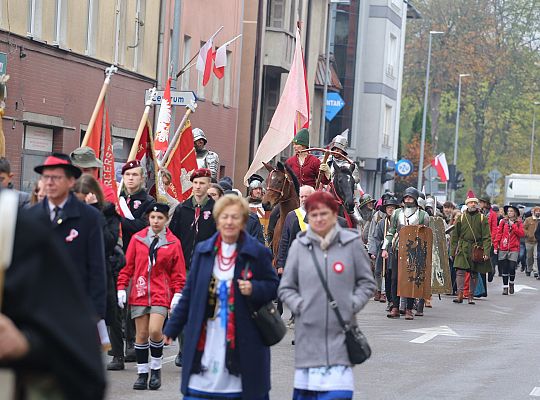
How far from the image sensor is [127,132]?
3041 cm

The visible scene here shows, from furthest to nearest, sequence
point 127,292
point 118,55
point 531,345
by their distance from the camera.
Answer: point 118,55 < point 531,345 < point 127,292

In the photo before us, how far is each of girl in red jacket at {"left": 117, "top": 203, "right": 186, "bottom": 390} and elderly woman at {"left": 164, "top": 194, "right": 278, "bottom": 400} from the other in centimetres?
358

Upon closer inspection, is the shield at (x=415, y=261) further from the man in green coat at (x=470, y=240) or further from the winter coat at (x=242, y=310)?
the winter coat at (x=242, y=310)

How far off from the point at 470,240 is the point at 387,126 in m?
42.8

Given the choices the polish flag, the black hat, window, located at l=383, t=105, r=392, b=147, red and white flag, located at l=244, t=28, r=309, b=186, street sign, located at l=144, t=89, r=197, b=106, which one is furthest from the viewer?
window, located at l=383, t=105, r=392, b=147

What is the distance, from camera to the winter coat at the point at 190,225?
13.5m

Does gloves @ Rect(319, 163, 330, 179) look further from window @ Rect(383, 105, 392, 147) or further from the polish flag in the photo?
window @ Rect(383, 105, 392, 147)

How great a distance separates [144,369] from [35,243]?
8.84 m

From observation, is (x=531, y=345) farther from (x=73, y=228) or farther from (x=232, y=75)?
(x=232, y=75)

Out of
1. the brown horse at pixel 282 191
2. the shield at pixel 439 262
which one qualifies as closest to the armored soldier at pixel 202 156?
the brown horse at pixel 282 191

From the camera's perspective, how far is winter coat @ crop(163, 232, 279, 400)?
7812mm

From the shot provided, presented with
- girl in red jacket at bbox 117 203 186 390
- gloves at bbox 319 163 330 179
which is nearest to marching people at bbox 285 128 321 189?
gloves at bbox 319 163 330 179

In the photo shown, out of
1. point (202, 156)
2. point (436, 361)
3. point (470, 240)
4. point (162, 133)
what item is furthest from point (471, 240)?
point (436, 361)

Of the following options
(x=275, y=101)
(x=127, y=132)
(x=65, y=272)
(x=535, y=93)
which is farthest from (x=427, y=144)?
(x=65, y=272)
